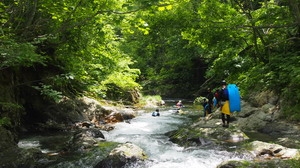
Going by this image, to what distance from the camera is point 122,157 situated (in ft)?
26.6

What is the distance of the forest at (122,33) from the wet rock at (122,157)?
2113 millimetres

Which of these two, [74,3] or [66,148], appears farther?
[66,148]

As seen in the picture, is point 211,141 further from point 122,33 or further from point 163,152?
point 122,33

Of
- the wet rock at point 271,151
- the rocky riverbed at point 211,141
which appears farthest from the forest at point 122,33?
the wet rock at point 271,151

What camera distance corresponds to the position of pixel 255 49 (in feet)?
48.1

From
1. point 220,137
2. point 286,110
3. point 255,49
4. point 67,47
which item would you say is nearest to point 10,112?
Result: point 67,47

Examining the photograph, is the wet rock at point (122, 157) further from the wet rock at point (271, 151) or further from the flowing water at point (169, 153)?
the wet rock at point (271, 151)

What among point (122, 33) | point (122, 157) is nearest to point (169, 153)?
point (122, 157)

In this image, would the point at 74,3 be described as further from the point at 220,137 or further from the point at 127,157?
the point at 220,137

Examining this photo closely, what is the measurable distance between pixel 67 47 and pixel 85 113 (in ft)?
15.9

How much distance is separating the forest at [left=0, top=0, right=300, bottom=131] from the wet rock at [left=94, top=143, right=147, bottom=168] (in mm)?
2113

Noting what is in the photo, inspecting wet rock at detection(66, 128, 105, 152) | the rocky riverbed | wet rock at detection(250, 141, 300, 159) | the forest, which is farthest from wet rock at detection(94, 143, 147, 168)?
wet rock at detection(250, 141, 300, 159)

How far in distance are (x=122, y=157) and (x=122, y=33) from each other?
6.53 metres

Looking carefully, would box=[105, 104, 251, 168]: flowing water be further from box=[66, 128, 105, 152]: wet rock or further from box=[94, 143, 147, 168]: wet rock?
box=[66, 128, 105, 152]: wet rock
